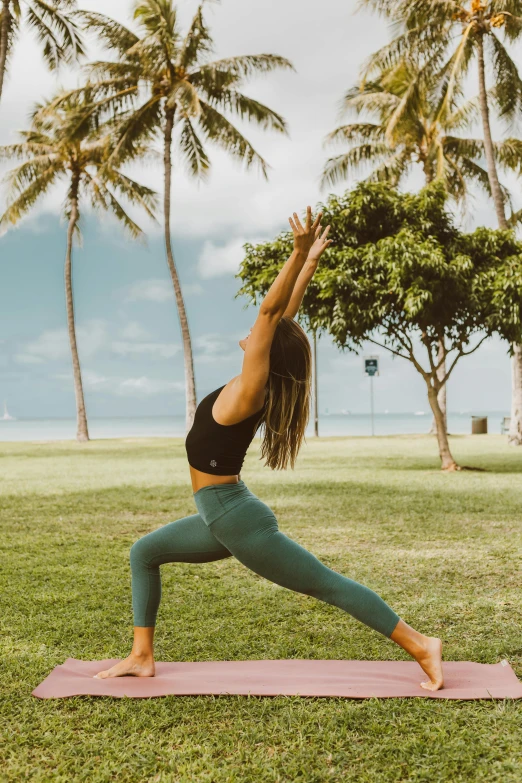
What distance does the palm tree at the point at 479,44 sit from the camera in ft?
61.1

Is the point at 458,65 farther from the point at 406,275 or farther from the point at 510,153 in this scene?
the point at 406,275

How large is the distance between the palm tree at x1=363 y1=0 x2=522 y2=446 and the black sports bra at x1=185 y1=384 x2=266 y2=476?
54.1ft

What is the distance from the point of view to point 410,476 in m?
13.1

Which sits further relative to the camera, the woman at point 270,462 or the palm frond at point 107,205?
the palm frond at point 107,205

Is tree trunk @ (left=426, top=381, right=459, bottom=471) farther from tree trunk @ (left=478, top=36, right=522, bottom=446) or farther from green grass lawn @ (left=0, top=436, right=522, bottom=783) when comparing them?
tree trunk @ (left=478, top=36, right=522, bottom=446)

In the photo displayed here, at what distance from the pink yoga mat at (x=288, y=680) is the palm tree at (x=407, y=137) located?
778 inches

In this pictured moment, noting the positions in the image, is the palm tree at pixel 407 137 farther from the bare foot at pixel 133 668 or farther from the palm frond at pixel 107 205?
the bare foot at pixel 133 668

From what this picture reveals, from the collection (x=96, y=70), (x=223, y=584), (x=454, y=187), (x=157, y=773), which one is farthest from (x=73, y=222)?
(x=157, y=773)

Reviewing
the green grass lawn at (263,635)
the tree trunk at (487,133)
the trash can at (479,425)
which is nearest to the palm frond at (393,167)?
Answer: the tree trunk at (487,133)

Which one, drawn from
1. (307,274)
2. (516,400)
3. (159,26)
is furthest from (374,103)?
(307,274)

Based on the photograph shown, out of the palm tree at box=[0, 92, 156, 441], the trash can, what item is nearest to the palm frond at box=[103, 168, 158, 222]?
the palm tree at box=[0, 92, 156, 441]

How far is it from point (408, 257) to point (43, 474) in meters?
8.63

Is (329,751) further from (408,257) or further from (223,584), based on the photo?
(408,257)

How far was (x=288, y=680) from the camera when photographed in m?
3.27
